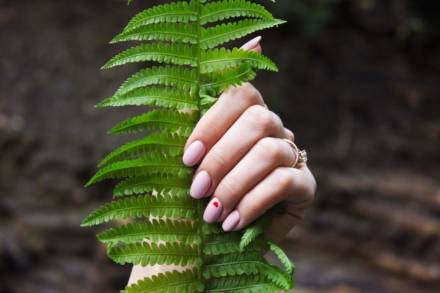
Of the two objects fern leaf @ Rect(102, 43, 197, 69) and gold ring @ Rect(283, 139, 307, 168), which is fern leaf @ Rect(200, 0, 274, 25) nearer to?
fern leaf @ Rect(102, 43, 197, 69)

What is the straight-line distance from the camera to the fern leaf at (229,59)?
111cm

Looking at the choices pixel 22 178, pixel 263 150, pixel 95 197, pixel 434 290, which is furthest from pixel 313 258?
pixel 263 150

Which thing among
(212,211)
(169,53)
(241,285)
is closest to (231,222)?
(212,211)

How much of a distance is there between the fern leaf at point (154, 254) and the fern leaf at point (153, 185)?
15cm

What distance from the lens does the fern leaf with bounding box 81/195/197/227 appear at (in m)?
1.10

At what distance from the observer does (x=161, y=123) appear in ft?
3.80

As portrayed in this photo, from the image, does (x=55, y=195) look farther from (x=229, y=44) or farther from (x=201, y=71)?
(x=201, y=71)

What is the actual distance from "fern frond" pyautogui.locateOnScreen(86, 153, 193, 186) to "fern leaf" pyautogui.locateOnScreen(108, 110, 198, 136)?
3.2 inches

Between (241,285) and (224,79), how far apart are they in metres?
0.60

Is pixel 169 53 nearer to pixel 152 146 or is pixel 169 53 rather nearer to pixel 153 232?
pixel 152 146

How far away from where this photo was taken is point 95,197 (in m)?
4.61

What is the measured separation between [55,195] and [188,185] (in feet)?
12.2

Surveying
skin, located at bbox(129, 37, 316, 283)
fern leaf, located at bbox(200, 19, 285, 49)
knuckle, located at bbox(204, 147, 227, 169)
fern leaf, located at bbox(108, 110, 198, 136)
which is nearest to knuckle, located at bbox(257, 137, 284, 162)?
skin, located at bbox(129, 37, 316, 283)

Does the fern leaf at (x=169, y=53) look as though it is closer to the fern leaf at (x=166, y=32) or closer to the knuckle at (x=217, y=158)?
the fern leaf at (x=166, y=32)
